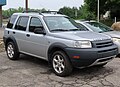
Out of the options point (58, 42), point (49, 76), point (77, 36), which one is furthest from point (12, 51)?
point (77, 36)

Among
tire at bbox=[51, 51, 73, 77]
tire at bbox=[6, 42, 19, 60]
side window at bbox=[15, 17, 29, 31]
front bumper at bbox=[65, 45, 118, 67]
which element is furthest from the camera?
tire at bbox=[6, 42, 19, 60]

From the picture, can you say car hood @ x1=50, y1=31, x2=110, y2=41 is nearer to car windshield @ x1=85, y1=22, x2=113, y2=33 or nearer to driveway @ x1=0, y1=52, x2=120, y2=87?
driveway @ x1=0, y1=52, x2=120, y2=87

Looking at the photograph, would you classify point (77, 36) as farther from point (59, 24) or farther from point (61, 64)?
point (59, 24)

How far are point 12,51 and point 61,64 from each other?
2.68 metres

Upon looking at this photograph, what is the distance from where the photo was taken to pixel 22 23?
26.1 feet

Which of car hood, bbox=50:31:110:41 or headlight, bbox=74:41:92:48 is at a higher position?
car hood, bbox=50:31:110:41

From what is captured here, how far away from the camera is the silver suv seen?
19.5 feet

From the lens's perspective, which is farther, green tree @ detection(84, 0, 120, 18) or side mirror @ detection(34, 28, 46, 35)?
green tree @ detection(84, 0, 120, 18)

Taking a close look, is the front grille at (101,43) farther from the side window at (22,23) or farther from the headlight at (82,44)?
the side window at (22,23)

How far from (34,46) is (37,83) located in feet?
5.57

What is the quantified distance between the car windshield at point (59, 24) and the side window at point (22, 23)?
3.12ft

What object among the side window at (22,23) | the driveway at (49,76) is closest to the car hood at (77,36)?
the driveway at (49,76)

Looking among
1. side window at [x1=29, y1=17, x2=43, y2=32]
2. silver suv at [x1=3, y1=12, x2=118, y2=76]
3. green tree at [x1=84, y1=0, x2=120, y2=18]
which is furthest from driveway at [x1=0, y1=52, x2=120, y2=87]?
green tree at [x1=84, y1=0, x2=120, y2=18]

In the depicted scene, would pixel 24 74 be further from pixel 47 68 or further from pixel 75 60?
pixel 75 60
